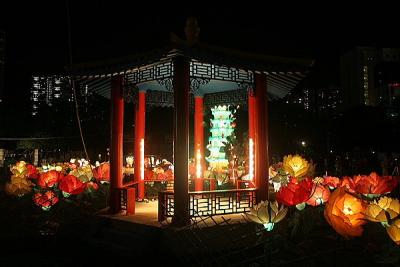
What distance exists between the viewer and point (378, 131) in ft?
123

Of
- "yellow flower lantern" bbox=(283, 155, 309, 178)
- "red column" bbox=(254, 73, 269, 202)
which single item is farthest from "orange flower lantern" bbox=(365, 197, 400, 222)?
"red column" bbox=(254, 73, 269, 202)

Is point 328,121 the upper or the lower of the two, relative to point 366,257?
upper

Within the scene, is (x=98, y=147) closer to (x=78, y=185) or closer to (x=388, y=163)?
(x=388, y=163)

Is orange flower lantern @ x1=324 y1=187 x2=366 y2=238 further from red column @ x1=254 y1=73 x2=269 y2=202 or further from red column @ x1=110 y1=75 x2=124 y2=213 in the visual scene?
red column @ x1=110 y1=75 x2=124 y2=213

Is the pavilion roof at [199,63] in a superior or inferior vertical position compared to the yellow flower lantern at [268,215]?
superior

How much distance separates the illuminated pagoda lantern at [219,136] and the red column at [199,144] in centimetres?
40

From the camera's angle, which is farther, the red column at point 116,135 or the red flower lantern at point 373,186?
the red column at point 116,135

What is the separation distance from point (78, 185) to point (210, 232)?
3485 mm

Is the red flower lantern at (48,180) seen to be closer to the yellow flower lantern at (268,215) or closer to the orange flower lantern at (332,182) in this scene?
the yellow flower lantern at (268,215)

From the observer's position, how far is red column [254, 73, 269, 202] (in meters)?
9.10

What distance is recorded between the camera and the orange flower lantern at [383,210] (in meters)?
4.41

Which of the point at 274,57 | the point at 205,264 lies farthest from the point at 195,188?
the point at 205,264

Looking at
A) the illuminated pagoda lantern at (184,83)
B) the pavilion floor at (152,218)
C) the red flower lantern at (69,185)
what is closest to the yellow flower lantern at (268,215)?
the pavilion floor at (152,218)

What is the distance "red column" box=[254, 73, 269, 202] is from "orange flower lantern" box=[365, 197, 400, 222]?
14.8 ft
